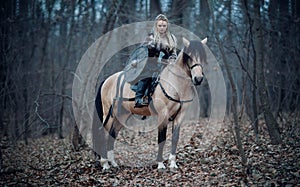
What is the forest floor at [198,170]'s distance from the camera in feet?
17.2

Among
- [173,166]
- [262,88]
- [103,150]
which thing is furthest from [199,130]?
[173,166]

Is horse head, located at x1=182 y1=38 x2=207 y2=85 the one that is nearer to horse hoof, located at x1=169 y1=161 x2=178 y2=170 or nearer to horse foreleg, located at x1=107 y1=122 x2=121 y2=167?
horse hoof, located at x1=169 y1=161 x2=178 y2=170

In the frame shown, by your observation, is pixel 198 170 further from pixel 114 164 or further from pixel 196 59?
pixel 196 59

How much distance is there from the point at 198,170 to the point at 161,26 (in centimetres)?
283

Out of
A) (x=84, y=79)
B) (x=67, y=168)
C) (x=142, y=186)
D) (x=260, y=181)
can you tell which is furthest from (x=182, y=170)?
(x=84, y=79)

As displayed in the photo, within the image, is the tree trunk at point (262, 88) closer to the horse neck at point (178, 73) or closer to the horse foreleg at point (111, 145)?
the horse neck at point (178, 73)

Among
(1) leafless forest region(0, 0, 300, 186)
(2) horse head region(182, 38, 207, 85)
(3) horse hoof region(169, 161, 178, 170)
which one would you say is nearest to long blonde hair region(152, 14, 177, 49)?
(2) horse head region(182, 38, 207, 85)

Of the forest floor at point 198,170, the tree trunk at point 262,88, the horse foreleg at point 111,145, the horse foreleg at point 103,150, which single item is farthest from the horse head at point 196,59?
the horse foreleg at point 103,150

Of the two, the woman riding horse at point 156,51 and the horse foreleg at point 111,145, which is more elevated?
the woman riding horse at point 156,51

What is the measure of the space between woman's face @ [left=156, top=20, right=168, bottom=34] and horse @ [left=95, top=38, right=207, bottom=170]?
56 centimetres

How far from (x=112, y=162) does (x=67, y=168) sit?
0.96 metres

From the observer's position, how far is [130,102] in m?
6.96

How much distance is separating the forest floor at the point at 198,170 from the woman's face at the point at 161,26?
250cm

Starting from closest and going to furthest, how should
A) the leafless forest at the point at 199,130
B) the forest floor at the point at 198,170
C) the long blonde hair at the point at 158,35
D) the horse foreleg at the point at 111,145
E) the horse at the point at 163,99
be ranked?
the forest floor at the point at 198,170, the leafless forest at the point at 199,130, the horse at the point at 163,99, the long blonde hair at the point at 158,35, the horse foreleg at the point at 111,145
